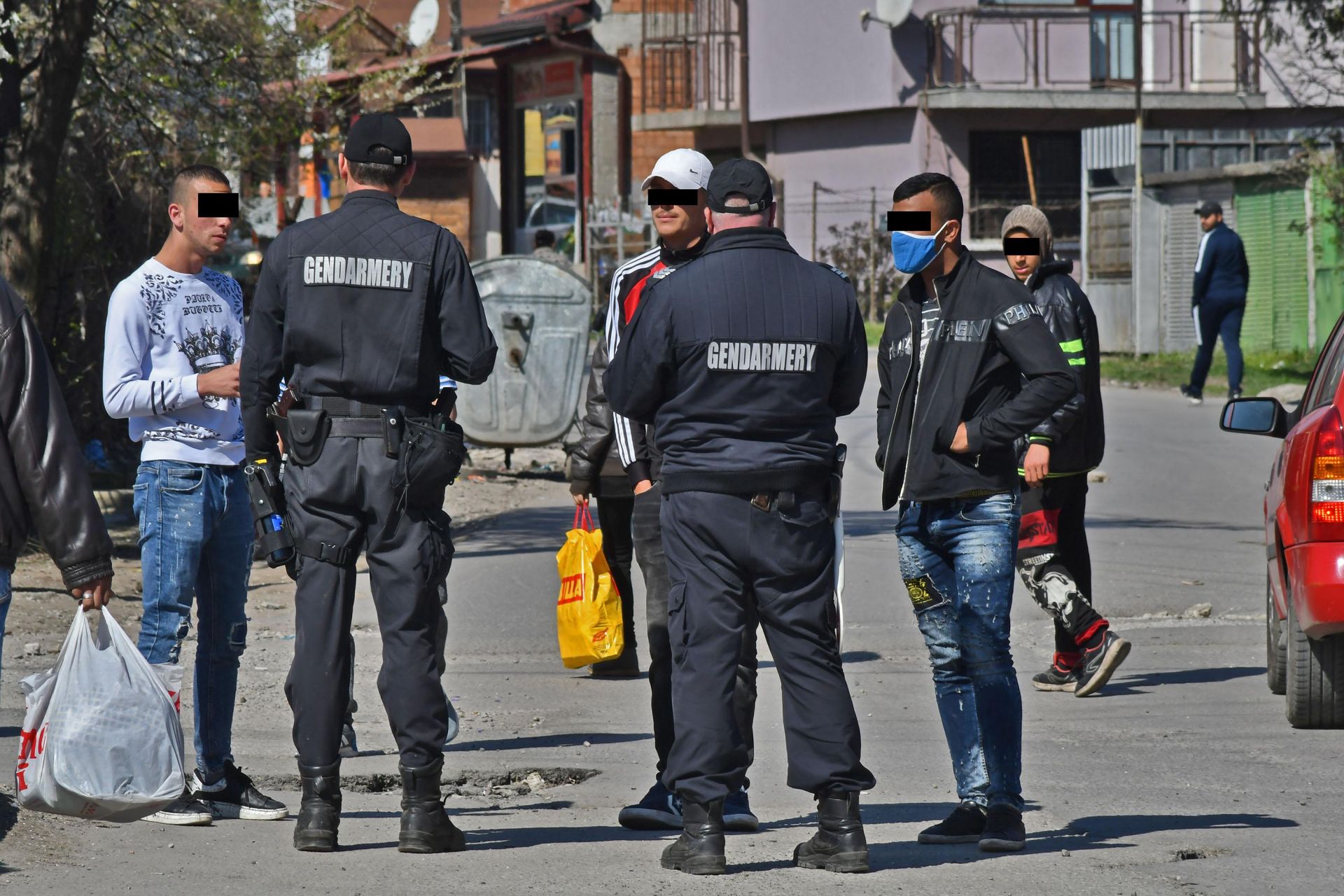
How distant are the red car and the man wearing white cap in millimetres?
2242

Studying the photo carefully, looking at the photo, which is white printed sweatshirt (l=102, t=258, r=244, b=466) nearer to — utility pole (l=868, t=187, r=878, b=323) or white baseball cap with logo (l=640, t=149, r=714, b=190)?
white baseball cap with logo (l=640, t=149, r=714, b=190)

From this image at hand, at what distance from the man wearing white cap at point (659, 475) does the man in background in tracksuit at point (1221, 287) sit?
14152mm

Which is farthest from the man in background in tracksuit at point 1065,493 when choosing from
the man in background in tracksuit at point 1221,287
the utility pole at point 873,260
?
the utility pole at point 873,260

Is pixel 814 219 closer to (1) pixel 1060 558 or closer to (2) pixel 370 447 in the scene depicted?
(1) pixel 1060 558

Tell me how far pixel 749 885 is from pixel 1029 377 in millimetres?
1646

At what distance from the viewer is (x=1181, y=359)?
2450cm

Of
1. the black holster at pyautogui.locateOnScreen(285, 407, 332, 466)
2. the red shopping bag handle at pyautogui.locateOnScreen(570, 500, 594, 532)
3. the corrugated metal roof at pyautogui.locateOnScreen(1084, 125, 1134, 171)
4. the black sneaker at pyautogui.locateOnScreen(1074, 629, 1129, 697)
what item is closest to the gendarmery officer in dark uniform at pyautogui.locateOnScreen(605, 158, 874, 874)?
the black holster at pyautogui.locateOnScreen(285, 407, 332, 466)

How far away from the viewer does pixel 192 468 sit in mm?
5570

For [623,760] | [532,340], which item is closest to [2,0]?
[532,340]

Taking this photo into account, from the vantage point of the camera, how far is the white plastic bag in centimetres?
462

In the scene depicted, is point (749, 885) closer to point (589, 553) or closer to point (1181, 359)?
point (589, 553)

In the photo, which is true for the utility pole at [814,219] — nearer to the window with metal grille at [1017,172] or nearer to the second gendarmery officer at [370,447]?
the window with metal grille at [1017,172]

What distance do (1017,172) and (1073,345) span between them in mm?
24300

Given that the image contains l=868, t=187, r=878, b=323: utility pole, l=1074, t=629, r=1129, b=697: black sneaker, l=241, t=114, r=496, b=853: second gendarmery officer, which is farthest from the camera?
l=868, t=187, r=878, b=323: utility pole
